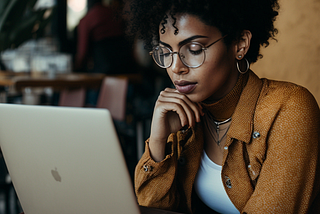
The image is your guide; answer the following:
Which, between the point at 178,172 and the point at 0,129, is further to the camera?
the point at 178,172

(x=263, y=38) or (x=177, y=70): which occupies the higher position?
(x=263, y=38)

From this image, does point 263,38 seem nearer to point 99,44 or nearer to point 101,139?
point 101,139

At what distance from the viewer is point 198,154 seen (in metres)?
1.07

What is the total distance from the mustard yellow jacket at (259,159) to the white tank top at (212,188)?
36 mm

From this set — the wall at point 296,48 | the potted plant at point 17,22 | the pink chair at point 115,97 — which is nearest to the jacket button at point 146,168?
the potted plant at point 17,22

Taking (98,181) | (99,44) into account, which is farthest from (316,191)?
(99,44)

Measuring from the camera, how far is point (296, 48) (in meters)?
2.64

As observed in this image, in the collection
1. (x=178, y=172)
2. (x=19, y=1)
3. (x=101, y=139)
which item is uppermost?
(x=19, y=1)

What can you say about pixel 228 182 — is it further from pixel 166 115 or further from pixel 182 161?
pixel 166 115

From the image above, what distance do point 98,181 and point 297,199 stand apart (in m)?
0.58

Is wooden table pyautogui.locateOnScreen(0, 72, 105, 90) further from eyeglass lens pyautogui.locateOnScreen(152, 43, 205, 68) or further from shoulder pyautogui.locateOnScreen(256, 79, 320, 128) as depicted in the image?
shoulder pyautogui.locateOnScreen(256, 79, 320, 128)

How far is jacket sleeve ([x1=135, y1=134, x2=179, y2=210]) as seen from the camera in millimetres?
993

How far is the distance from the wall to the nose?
188 cm

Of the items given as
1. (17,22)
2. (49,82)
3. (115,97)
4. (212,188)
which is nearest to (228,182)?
(212,188)
